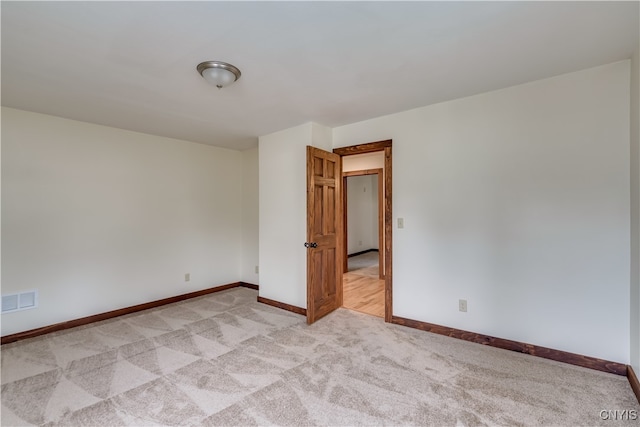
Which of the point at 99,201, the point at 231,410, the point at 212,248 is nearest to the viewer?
the point at 231,410

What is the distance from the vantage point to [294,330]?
10.5 ft

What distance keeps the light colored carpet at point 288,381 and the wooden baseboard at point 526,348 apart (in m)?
0.07

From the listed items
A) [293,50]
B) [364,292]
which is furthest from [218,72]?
[364,292]

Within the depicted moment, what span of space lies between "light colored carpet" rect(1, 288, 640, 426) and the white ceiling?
239 centimetres

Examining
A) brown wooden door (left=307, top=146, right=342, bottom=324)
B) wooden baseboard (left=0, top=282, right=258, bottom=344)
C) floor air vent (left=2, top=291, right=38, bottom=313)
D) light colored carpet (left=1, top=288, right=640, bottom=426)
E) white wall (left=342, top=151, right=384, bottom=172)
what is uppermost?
white wall (left=342, top=151, right=384, bottom=172)

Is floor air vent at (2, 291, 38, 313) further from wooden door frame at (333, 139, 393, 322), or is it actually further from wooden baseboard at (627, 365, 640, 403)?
wooden baseboard at (627, 365, 640, 403)

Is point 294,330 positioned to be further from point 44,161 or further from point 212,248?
point 44,161

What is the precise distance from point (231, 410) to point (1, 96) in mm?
3466

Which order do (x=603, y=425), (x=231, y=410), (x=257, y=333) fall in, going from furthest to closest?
1. (x=257, y=333)
2. (x=231, y=410)
3. (x=603, y=425)

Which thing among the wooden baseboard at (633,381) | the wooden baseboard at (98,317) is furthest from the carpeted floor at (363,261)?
the wooden baseboard at (633,381)

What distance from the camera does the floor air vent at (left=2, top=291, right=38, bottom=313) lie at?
2.98 m

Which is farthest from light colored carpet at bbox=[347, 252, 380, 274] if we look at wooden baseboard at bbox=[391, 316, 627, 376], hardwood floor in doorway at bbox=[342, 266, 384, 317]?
wooden baseboard at bbox=[391, 316, 627, 376]

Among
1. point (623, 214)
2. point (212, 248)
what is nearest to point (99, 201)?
point (212, 248)

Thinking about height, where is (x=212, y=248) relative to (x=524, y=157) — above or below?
below
